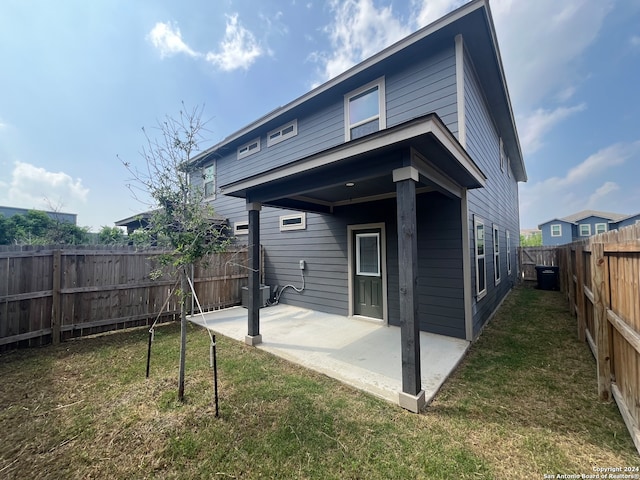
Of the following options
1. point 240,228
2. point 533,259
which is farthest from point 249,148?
point 533,259

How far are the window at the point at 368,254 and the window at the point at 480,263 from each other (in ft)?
6.57

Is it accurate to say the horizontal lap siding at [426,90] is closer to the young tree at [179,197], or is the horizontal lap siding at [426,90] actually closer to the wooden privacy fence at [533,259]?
the young tree at [179,197]

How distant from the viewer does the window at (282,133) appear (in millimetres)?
7613

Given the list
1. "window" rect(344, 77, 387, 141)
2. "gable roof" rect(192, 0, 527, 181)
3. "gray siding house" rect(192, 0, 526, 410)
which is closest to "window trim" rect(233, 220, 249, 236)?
"gray siding house" rect(192, 0, 526, 410)

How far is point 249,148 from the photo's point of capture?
9.06m

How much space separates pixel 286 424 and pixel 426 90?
5.74 metres

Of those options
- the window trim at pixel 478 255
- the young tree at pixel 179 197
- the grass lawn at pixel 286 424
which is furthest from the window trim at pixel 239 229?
the window trim at pixel 478 255

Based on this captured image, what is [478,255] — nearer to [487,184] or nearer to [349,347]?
[487,184]

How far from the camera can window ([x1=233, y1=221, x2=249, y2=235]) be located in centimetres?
911

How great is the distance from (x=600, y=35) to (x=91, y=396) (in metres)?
23.1

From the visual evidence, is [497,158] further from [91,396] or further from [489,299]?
[91,396]

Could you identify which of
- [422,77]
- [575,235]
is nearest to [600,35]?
[422,77]

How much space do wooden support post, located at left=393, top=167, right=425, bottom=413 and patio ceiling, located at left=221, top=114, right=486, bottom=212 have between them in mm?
321

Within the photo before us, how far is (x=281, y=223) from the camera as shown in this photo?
7.89m
